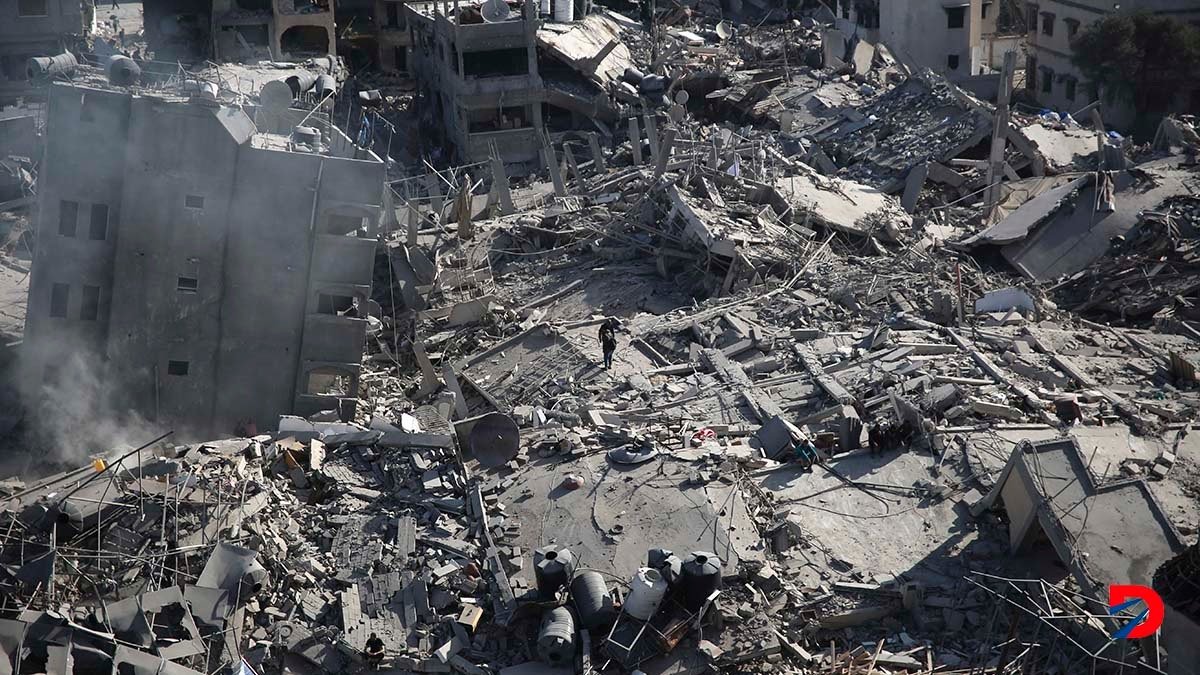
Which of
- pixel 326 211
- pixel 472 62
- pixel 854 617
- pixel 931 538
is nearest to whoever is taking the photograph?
pixel 854 617

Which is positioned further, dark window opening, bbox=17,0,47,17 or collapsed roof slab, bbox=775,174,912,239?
dark window opening, bbox=17,0,47,17

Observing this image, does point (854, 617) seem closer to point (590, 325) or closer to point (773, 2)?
point (590, 325)

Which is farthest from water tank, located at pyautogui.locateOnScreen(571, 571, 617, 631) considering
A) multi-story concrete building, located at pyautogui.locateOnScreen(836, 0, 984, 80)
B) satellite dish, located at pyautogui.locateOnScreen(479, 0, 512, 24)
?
multi-story concrete building, located at pyautogui.locateOnScreen(836, 0, 984, 80)

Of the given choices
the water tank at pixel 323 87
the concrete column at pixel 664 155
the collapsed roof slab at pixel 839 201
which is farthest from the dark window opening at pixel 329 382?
the water tank at pixel 323 87

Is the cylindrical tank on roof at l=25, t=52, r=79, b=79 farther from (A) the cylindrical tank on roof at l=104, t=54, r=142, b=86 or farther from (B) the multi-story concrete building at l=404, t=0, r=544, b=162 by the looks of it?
(B) the multi-story concrete building at l=404, t=0, r=544, b=162

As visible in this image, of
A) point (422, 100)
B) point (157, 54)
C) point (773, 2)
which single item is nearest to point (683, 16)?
point (773, 2)

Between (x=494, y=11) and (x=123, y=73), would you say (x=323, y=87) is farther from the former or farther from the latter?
(x=123, y=73)

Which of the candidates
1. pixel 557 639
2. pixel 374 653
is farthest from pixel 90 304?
pixel 557 639
